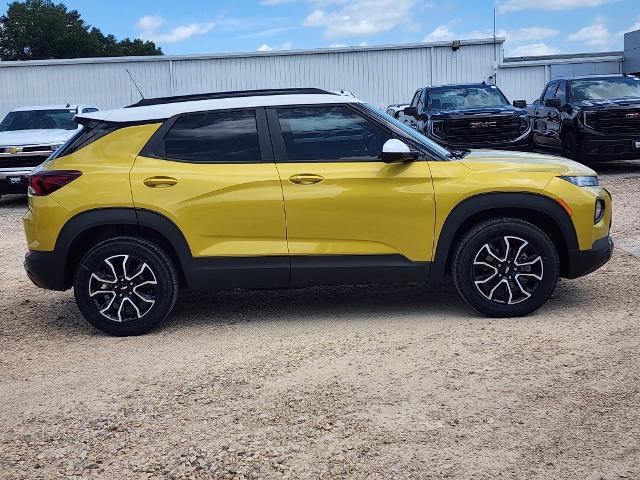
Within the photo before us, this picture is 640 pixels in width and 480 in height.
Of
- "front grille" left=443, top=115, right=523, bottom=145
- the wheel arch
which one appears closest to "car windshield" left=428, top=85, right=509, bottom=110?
"front grille" left=443, top=115, right=523, bottom=145

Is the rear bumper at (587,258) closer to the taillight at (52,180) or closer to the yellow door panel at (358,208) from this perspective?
the yellow door panel at (358,208)

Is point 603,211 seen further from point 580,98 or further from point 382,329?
point 580,98

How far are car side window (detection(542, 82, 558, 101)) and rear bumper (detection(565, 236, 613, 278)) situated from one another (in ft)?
40.9

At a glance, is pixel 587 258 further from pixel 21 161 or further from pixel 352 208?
pixel 21 161

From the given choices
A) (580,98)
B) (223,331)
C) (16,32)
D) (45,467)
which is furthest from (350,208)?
(16,32)

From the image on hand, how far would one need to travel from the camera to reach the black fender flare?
5801mm

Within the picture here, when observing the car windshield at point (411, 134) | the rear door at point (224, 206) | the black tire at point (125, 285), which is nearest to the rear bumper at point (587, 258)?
A: the car windshield at point (411, 134)

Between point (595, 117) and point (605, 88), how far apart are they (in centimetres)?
128

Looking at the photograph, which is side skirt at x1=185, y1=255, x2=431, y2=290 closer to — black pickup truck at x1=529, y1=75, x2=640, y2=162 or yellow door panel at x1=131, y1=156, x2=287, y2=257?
yellow door panel at x1=131, y1=156, x2=287, y2=257

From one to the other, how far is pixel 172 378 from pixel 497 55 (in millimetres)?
27900

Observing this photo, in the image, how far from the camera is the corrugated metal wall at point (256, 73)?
3012 centimetres

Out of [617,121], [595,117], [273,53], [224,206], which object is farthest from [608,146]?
[273,53]

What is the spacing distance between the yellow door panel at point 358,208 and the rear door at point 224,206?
0.14 meters

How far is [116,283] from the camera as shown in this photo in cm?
584
